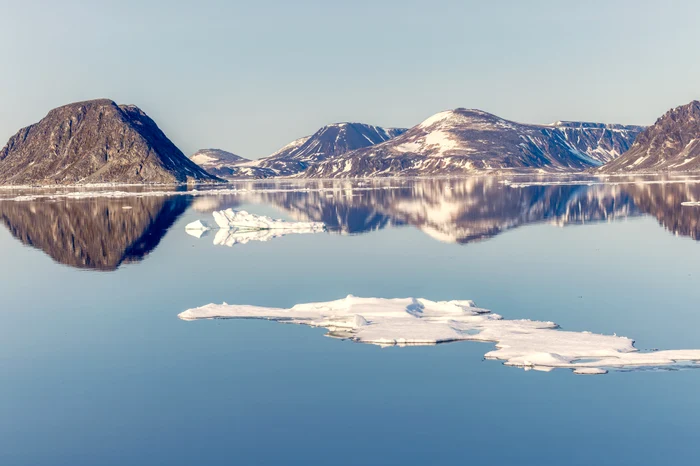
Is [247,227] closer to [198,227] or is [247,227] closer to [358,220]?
[198,227]

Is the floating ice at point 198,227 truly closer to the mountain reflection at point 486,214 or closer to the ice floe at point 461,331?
the mountain reflection at point 486,214

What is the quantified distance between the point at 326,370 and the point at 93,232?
56396 millimetres

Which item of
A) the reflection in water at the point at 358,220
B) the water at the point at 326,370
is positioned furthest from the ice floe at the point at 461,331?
the reflection in water at the point at 358,220

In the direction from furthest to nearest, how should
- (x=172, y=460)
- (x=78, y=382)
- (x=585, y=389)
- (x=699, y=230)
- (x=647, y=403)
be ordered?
(x=699, y=230) → (x=78, y=382) → (x=585, y=389) → (x=647, y=403) → (x=172, y=460)

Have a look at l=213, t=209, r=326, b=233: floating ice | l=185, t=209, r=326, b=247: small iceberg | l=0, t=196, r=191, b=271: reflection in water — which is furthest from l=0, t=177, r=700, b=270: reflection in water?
l=185, t=209, r=326, b=247: small iceberg

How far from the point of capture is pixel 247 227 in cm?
7562

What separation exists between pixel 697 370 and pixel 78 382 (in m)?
19.5

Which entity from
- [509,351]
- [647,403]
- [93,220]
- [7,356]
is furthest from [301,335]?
[93,220]

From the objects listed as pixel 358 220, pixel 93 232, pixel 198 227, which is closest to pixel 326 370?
pixel 198 227

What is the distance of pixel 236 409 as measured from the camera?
65.2ft

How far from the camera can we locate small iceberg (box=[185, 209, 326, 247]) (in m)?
70.1

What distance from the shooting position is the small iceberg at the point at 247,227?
230ft

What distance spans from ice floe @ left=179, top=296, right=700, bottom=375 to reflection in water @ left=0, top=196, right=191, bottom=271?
74.2 ft

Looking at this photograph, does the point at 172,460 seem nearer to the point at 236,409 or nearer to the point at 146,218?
the point at 236,409
